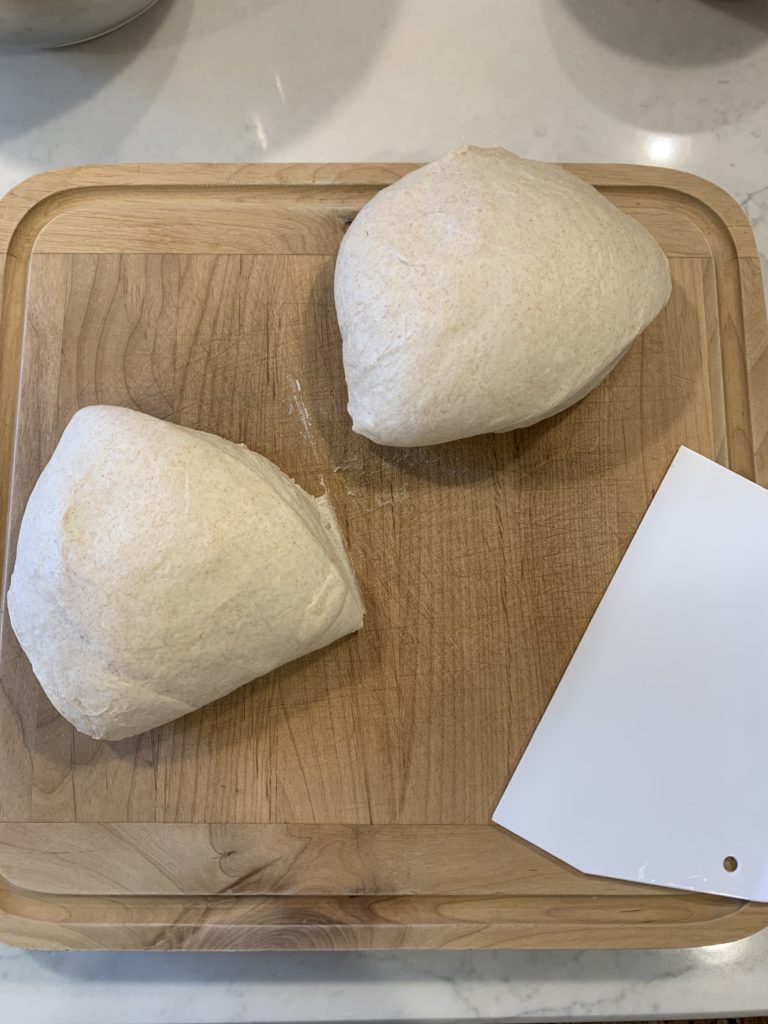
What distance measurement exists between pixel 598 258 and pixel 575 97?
21.2 inches

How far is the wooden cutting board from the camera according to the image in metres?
1.10

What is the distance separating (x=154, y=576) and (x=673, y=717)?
73cm

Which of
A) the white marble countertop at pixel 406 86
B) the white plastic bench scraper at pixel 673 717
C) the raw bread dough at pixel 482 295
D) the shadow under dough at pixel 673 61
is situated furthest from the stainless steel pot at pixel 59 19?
the white plastic bench scraper at pixel 673 717

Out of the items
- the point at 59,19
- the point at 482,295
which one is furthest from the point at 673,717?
the point at 59,19

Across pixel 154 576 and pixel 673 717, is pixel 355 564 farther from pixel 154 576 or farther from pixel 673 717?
pixel 673 717

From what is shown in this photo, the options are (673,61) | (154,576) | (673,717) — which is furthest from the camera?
(673,61)

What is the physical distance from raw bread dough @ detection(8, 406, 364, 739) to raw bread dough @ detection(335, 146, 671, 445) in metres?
0.21

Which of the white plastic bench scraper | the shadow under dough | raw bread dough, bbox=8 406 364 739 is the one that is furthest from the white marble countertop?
raw bread dough, bbox=8 406 364 739

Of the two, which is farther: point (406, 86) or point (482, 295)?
point (406, 86)

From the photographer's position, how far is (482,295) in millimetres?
1000

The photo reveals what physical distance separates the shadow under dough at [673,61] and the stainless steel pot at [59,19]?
0.73m

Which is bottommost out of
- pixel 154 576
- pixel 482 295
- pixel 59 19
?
pixel 154 576

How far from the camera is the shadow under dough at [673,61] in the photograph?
1382mm

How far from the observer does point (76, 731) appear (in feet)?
3.73
